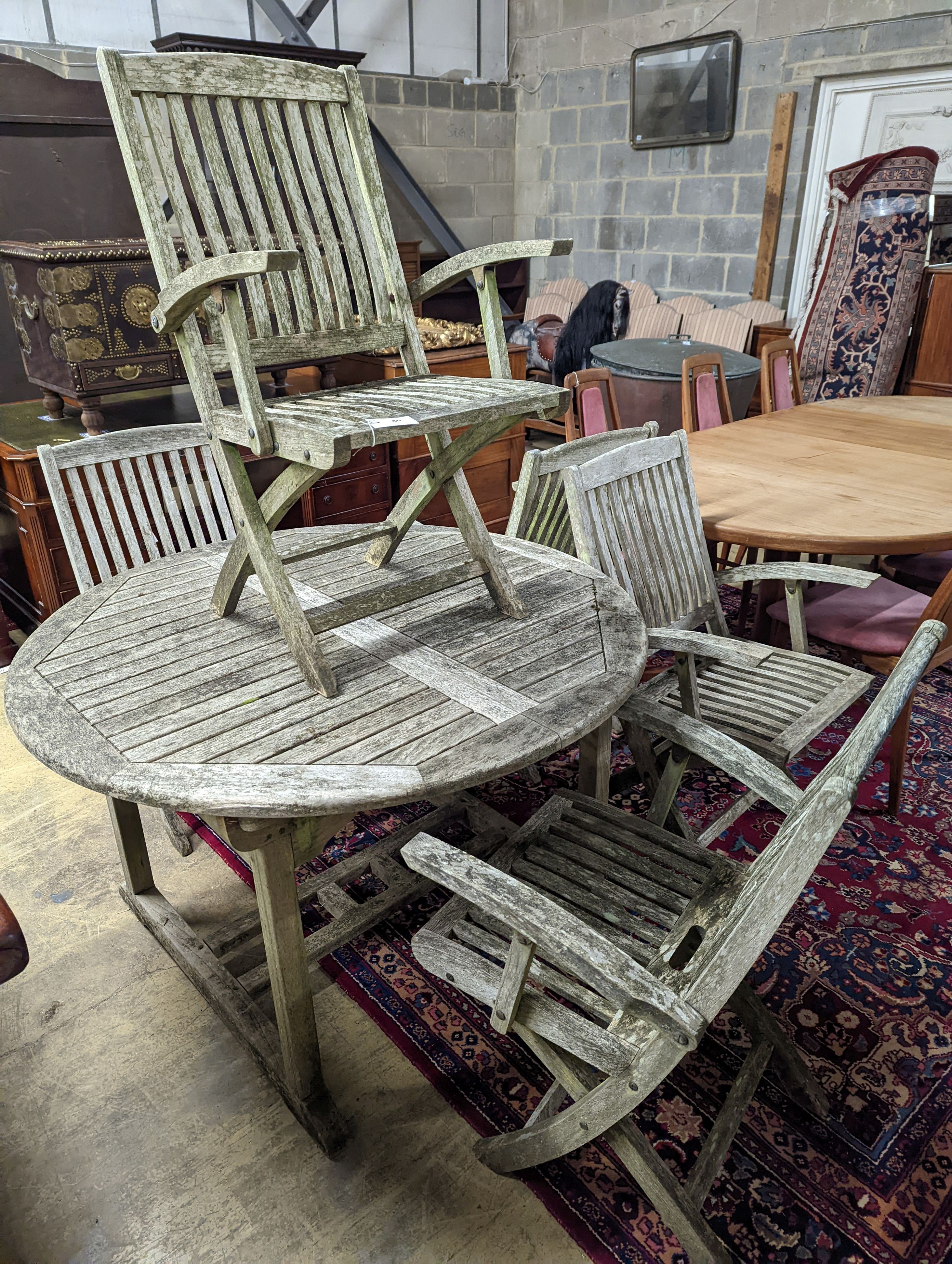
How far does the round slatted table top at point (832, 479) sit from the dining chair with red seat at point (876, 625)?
0.51 ft

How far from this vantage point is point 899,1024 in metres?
1.75

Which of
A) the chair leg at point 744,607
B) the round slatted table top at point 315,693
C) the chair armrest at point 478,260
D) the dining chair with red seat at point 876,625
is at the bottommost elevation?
the chair leg at point 744,607

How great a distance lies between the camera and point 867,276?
4.88m

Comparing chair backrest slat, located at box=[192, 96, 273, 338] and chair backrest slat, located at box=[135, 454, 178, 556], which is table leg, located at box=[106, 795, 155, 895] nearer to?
chair backrest slat, located at box=[135, 454, 178, 556]

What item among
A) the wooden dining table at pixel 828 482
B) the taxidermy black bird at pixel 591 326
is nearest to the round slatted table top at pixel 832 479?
the wooden dining table at pixel 828 482

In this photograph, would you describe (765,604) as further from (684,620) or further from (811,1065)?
(811,1065)

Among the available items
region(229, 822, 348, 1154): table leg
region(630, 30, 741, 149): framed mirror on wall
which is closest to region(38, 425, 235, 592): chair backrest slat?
region(229, 822, 348, 1154): table leg

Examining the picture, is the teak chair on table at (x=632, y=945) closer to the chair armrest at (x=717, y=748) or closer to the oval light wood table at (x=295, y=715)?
the chair armrest at (x=717, y=748)

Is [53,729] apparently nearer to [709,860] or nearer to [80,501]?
[80,501]

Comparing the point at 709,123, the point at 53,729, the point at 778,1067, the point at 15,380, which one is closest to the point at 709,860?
the point at 778,1067

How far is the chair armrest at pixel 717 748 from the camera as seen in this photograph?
58.1 inches

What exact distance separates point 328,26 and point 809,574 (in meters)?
6.03

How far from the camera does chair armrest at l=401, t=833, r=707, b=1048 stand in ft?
3.07

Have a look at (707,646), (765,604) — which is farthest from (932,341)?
(707,646)
